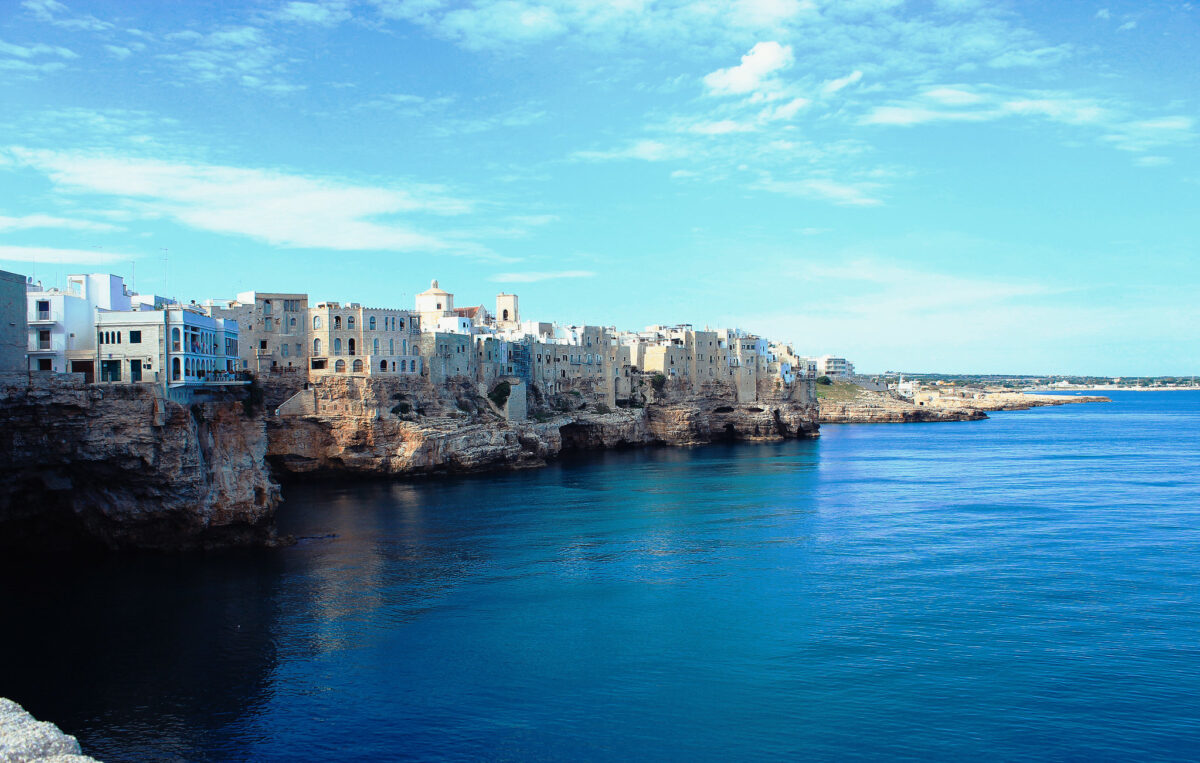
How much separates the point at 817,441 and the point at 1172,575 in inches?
2742

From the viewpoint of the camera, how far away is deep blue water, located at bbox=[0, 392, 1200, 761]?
18.9 meters

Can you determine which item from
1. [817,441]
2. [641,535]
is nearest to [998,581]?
[641,535]

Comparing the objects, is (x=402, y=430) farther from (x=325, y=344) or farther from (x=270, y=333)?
(x=270, y=333)

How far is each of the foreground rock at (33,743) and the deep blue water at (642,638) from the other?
8669 millimetres

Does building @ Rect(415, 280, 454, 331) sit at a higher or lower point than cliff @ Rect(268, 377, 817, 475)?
higher

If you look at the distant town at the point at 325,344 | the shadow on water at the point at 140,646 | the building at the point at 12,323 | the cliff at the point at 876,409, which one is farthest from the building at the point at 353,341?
the cliff at the point at 876,409

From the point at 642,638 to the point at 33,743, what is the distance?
18.0 meters

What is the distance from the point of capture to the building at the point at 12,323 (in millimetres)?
29594

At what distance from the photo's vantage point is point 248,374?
60.1m

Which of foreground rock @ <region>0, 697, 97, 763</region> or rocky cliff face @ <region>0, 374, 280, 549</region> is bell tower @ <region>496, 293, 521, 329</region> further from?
foreground rock @ <region>0, 697, 97, 763</region>

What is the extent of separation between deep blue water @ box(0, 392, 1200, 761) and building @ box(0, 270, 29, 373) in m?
8.36

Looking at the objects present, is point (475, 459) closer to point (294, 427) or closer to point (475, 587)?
point (294, 427)

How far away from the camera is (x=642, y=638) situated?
2545 cm

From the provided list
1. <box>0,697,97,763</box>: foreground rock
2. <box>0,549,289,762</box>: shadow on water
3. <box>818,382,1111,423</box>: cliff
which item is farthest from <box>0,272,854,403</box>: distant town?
<box>0,697,97,763</box>: foreground rock
